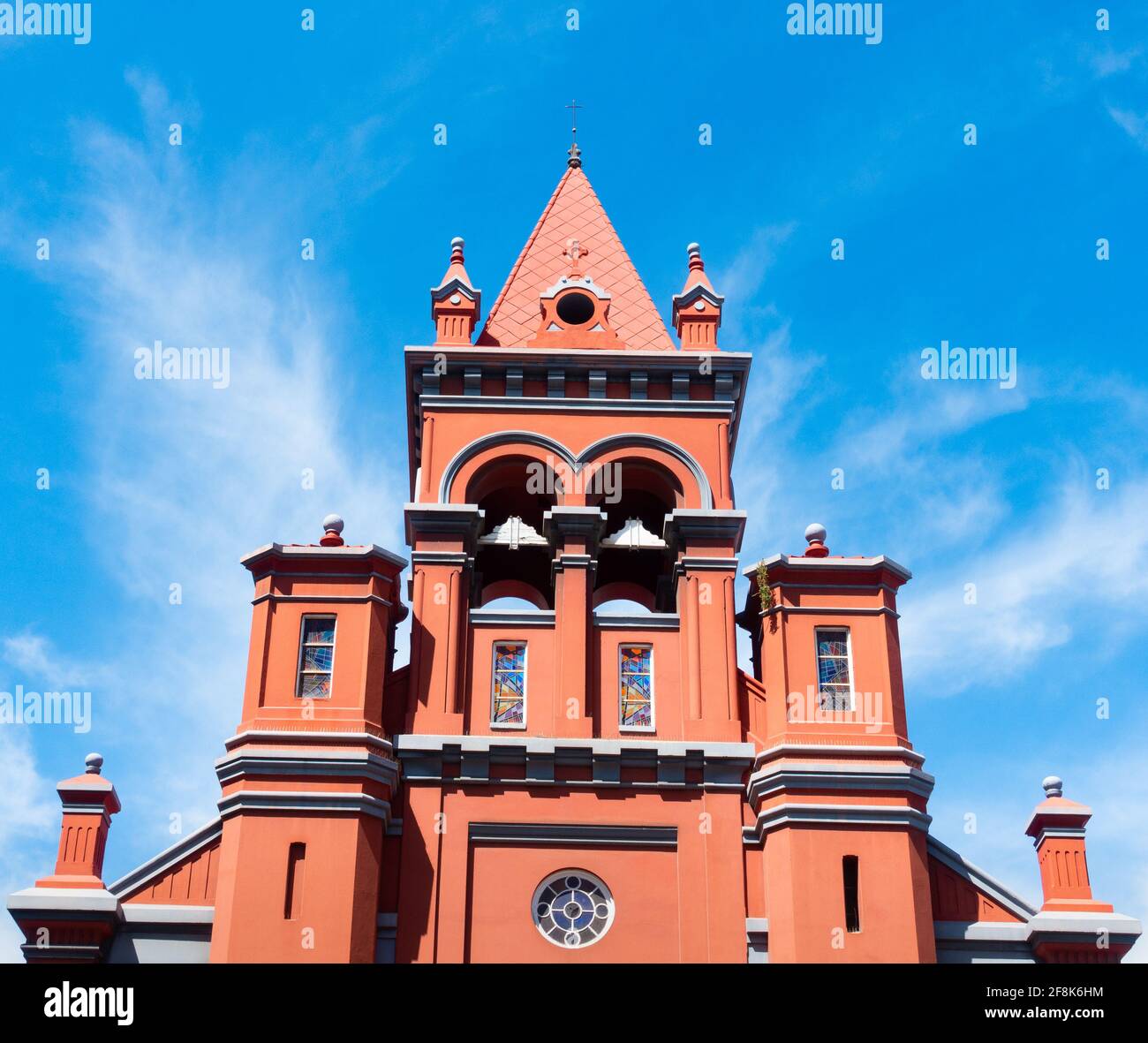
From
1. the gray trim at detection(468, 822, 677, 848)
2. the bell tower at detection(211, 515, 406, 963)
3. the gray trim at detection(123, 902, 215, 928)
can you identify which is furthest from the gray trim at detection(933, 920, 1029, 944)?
the gray trim at detection(123, 902, 215, 928)

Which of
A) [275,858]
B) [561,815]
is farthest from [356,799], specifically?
[561,815]

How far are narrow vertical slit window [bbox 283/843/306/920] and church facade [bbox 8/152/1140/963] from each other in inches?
2.9

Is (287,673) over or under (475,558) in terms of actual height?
under

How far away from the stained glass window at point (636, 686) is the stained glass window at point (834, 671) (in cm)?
277

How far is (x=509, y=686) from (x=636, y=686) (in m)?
2.09

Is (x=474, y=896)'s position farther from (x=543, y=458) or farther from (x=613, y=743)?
(x=543, y=458)

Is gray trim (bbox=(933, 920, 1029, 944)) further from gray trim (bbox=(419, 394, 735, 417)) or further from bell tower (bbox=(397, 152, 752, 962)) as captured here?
gray trim (bbox=(419, 394, 735, 417))

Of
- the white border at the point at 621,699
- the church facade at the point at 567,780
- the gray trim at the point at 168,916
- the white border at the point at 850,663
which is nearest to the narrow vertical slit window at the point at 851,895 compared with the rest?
the church facade at the point at 567,780

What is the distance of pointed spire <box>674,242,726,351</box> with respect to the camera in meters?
30.7

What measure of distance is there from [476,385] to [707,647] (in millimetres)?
6561

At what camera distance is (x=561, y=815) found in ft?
84.3

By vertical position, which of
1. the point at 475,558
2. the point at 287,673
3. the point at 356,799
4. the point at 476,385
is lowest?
the point at 356,799

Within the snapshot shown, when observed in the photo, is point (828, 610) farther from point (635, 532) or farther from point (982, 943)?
point (982, 943)

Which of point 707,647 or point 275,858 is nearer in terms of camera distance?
point 275,858
